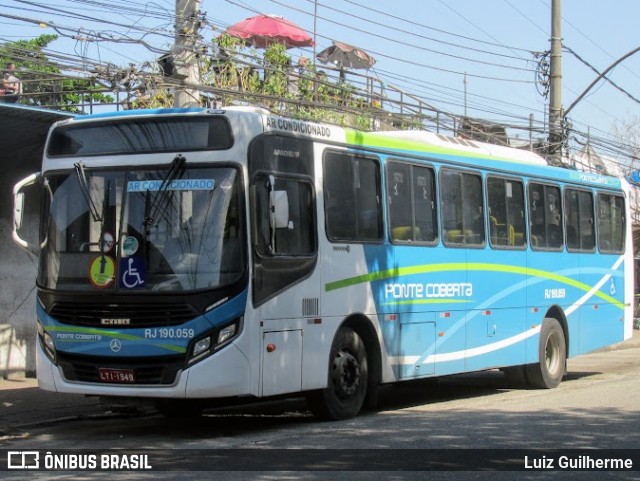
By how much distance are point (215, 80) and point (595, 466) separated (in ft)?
55.7

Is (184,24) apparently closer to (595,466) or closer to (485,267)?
(485,267)

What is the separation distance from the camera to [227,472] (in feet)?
27.9

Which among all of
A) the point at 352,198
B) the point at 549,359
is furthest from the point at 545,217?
the point at 352,198

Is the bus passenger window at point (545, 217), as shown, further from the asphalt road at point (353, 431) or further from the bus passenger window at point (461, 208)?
the asphalt road at point (353, 431)

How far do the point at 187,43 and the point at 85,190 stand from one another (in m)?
5.65

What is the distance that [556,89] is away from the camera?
2547 cm

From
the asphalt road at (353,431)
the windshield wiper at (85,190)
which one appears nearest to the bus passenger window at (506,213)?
the asphalt road at (353,431)

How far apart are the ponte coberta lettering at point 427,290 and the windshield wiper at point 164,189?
3295mm

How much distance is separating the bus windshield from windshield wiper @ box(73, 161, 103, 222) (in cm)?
1

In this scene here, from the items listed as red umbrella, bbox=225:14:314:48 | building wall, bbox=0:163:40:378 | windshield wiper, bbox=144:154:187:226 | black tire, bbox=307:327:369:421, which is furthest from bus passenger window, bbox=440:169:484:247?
red umbrella, bbox=225:14:314:48

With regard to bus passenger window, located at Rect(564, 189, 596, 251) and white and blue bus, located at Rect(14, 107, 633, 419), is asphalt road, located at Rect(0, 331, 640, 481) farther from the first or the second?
bus passenger window, located at Rect(564, 189, 596, 251)

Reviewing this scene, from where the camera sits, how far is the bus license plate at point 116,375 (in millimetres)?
10312

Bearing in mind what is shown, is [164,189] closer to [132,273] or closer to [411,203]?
[132,273]

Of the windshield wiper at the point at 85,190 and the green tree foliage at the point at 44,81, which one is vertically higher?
the green tree foliage at the point at 44,81
